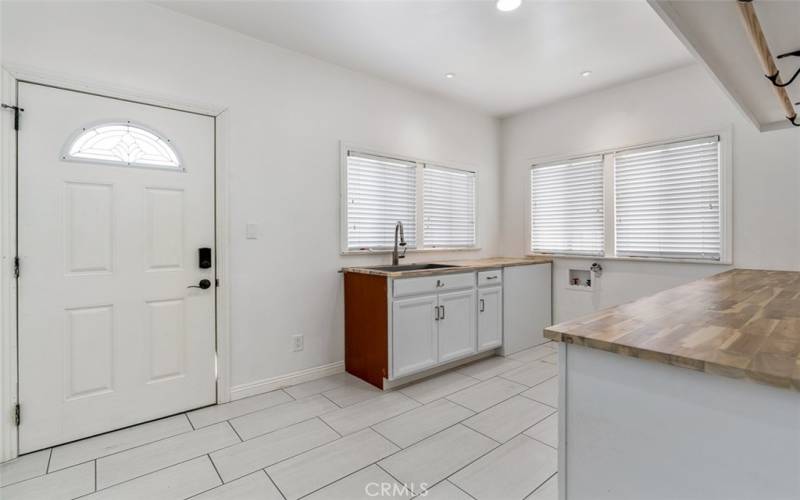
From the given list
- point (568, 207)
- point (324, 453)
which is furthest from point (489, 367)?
point (568, 207)

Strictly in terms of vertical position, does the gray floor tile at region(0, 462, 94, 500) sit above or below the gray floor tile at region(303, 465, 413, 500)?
below

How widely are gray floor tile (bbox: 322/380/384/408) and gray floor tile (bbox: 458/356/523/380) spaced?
89 cm

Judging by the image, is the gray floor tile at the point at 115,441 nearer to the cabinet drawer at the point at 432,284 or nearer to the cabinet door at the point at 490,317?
the cabinet drawer at the point at 432,284

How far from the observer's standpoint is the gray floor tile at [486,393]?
271cm

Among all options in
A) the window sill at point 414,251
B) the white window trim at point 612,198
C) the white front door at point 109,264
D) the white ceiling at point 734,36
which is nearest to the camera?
the white ceiling at point 734,36

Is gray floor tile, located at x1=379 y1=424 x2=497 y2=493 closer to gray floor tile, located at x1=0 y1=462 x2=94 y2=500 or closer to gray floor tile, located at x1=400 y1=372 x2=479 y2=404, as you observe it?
gray floor tile, located at x1=400 y1=372 x2=479 y2=404

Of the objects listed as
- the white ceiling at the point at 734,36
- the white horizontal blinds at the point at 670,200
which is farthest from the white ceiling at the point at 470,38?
the white ceiling at the point at 734,36

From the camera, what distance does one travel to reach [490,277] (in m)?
3.67

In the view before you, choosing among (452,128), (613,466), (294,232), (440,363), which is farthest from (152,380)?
(452,128)

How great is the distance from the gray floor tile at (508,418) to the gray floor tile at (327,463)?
1.99 feet

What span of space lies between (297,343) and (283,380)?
0.30 meters

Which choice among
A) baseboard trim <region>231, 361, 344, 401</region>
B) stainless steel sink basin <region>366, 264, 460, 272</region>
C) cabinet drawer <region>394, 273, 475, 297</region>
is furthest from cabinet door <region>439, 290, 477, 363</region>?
baseboard trim <region>231, 361, 344, 401</region>

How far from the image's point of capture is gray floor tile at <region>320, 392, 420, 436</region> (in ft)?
7.82

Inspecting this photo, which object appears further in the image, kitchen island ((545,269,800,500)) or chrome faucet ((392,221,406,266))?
chrome faucet ((392,221,406,266))
